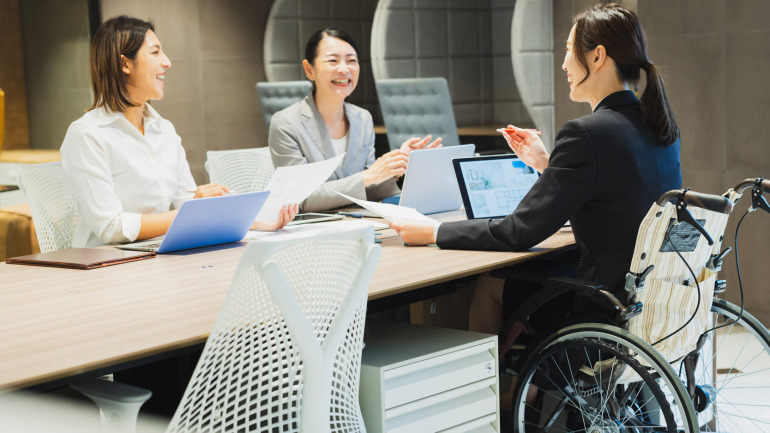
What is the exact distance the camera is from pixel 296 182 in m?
2.91

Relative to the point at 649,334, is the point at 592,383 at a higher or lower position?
lower

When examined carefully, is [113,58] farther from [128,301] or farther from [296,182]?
[128,301]

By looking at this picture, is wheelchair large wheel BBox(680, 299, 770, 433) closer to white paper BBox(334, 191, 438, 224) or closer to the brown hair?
white paper BBox(334, 191, 438, 224)

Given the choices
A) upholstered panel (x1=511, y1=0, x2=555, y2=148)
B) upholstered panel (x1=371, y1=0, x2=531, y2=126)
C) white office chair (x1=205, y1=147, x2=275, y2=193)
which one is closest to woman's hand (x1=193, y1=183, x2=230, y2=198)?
white office chair (x1=205, y1=147, x2=275, y2=193)

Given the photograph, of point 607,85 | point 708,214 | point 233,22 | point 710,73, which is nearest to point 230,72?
point 233,22

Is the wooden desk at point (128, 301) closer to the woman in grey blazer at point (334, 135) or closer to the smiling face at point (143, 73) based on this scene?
the woman in grey blazer at point (334, 135)

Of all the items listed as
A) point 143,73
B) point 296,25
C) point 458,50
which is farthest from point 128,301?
point 458,50

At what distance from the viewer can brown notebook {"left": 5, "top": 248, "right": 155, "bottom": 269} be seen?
2.53 metres

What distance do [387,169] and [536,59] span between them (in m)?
2.36

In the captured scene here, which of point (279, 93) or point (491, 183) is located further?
point (279, 93)

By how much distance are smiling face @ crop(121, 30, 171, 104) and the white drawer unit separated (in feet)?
4.05

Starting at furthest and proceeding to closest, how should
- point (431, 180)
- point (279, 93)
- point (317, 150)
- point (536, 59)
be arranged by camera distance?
1. point (279, 93)
2. point (536, 59)
3. point (317, 150)
4. point (431, 180)

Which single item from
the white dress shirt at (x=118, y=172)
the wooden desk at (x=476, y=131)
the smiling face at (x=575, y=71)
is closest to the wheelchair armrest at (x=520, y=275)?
the smiling face at (x=575, y=71)

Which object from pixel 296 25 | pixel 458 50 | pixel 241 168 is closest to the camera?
pixel 241 168
